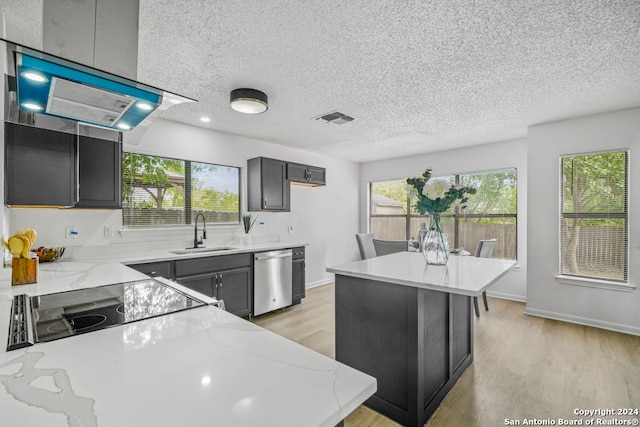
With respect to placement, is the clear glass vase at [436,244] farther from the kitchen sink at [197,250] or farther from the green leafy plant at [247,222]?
the green leafy plant at [247,222]

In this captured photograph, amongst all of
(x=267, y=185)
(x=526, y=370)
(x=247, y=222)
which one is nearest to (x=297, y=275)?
(x=247, y=222)

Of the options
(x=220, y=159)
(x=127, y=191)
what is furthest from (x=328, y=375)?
(x=220, y=159)

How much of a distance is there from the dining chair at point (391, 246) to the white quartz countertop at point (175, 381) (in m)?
2.85

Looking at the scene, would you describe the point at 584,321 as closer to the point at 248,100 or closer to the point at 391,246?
the point at 391,246

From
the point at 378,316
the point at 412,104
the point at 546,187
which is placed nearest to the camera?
the point at 378,316

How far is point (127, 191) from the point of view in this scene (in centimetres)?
326

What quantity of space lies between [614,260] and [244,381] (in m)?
4.35

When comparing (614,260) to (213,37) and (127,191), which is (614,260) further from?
(127,191)

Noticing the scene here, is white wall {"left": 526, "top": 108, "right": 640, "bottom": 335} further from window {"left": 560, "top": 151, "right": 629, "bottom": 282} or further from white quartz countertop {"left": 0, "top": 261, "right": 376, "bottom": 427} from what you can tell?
white quartz countertop {"left": 0, "top": 261, "right": 376, "bottom": 427}

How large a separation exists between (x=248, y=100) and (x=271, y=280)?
2.16 m

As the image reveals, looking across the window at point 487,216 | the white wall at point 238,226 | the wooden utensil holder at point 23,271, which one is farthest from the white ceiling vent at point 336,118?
the wooden utensil holder at point 23,271

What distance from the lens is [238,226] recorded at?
4.17m

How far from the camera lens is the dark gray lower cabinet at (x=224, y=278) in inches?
118

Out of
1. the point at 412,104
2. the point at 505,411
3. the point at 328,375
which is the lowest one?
the point at 505,411
